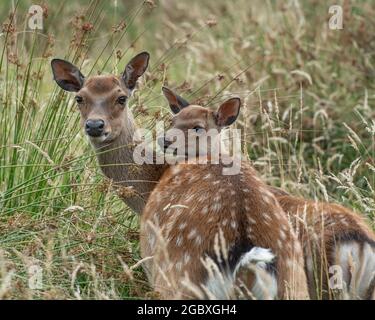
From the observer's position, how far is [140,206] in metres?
6.75

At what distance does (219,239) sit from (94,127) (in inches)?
65.9

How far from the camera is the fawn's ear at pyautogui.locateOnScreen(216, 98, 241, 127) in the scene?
6996 mm

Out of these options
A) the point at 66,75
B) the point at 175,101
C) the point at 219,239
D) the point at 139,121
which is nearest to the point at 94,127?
the point at 66,75

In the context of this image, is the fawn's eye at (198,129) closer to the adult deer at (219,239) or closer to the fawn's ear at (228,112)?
the fawn's ear at (228,112)

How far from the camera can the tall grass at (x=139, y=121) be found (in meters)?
6.15

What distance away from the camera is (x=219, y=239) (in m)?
5.25

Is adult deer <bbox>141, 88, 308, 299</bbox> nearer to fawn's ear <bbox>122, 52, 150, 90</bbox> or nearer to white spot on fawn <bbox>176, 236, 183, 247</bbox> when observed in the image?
white spot on fawn <bbox>176, 236, 183, 247</bbox>

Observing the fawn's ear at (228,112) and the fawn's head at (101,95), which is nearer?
the fawn's head at (101,95)

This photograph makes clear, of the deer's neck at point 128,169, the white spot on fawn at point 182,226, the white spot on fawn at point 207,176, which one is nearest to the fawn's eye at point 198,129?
the deer's neck at point 128,169

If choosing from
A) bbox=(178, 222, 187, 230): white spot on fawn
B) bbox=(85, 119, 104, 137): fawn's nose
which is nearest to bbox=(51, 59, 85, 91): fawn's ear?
bbox=(85, 119, 104, 137): fawn's nose
